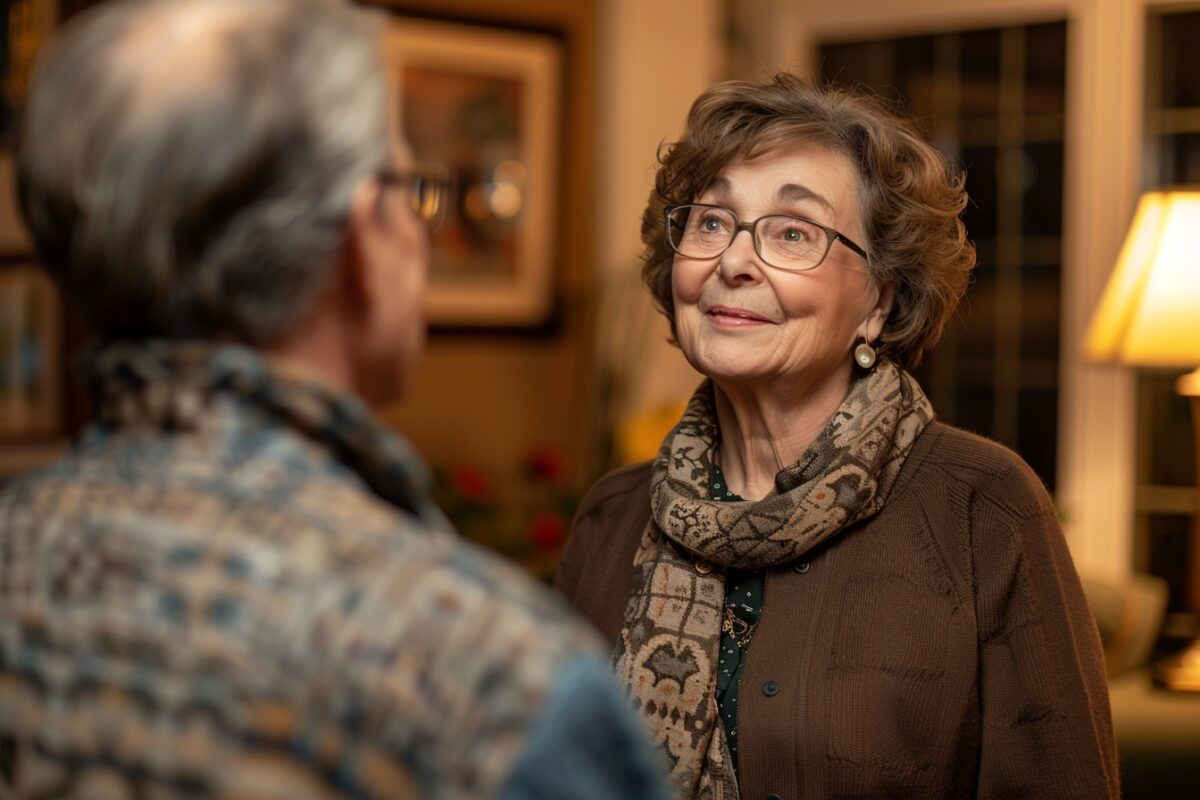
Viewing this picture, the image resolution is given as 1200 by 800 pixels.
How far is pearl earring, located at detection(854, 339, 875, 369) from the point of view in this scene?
1919 mm

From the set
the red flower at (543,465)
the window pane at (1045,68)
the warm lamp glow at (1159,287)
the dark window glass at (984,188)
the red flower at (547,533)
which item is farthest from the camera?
the dark window glass at (984,188)

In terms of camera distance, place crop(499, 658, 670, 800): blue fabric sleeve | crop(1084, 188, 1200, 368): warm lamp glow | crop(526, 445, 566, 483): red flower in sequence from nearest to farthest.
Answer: crop(499, 658, 670, 800): blue fabric sleeve, crop(1084, 188, 1200, 368): warm lamp glow, crop(526, 445, 566, 483): red flower

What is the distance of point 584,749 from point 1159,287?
7.41ft

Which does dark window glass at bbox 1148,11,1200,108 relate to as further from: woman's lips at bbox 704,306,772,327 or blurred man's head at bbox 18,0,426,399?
blurred man's head at bbox 18,0,426,399

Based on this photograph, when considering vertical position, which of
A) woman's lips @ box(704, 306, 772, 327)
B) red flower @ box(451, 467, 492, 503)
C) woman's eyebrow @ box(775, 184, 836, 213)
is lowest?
red flower @ box(451, 467, 492, 503)

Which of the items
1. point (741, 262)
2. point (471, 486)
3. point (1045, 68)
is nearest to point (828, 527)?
point (741, 262)

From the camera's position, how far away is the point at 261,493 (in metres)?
0.87

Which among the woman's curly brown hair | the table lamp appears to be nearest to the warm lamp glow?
the table lamp

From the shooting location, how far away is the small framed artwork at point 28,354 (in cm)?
391

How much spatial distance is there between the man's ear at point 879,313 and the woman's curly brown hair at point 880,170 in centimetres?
1

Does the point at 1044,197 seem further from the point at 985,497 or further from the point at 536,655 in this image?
the point at 536,655

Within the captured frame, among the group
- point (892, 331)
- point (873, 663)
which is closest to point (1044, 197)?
point (892, 331)

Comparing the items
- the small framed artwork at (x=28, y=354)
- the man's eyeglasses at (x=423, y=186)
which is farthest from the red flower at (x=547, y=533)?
the man's eyeglasses at (x=423, y=186)

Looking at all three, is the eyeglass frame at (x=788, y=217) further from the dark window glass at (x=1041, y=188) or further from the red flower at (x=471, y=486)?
the dark window glass at (x=1041, y=188)
